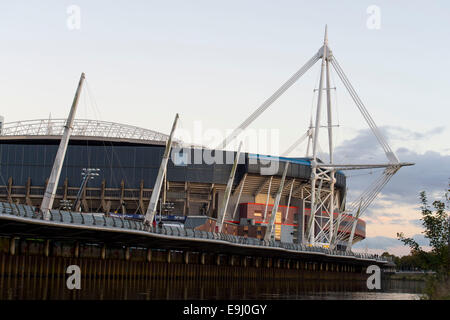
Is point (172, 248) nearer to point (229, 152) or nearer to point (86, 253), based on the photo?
point (86, 253)

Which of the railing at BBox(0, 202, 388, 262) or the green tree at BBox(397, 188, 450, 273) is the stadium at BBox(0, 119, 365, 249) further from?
the green tree at BBox(397, 188, 450, 273)

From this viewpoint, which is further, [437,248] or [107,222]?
[107,222]

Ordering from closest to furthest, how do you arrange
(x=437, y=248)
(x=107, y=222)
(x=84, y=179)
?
(x=437, y=248) < (x=107, y=222) < (x=84, y=179)

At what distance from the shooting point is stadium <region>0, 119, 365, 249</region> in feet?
552

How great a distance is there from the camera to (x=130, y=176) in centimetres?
17138

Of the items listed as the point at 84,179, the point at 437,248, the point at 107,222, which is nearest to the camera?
the point at 437,248

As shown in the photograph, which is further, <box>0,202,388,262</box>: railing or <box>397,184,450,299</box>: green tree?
<box>0,202,388,262</box>: railing

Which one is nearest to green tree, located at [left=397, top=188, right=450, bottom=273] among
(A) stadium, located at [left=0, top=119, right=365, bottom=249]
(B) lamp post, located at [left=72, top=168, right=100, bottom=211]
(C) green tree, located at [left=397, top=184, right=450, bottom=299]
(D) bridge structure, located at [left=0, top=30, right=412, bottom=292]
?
(C) green tree, located at [left=397, top=184, right=450, bottom=299]

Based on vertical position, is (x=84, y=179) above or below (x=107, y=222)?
above

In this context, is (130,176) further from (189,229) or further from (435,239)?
(435,239)

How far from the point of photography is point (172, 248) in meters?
110

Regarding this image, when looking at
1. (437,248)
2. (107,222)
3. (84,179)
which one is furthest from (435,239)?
(84,179)

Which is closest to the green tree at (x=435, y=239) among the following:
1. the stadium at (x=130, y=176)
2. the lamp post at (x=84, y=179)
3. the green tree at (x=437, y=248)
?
the green tree at (x=437, y=248)
